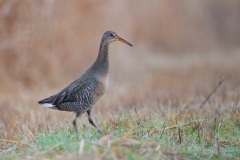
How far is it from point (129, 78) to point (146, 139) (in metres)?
9.87

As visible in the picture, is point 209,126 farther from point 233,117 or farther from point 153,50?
point 153,50

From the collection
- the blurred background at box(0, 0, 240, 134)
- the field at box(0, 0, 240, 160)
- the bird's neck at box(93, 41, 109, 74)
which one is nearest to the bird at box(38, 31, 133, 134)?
the bird's neck at box(93, 41, 109, 74)

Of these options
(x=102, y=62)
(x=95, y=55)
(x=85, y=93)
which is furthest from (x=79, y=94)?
(x=95, y=55)

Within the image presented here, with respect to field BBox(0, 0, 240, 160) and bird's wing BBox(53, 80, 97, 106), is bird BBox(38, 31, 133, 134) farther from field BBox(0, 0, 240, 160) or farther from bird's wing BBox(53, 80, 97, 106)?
field BBox(0, 0, 240, 160)

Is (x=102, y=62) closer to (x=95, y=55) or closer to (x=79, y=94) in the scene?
(x=79, y=94)

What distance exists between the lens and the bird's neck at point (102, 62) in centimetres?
747

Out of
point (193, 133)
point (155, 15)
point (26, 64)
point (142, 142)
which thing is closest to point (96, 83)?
point (193, 133)

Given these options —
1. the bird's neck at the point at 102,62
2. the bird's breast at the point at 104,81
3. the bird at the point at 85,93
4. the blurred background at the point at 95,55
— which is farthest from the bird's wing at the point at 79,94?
the blurred background at the point at 95,55

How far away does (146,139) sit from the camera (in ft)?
19.9

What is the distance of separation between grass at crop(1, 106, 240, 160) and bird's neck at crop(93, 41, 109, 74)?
60cm

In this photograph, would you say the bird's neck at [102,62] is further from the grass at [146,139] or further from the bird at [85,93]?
the grass at [146,139]

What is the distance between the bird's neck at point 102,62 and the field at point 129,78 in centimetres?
61

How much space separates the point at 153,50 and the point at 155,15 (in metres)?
1.36

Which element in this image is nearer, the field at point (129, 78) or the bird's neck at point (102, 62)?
the field at point (129, 78)
